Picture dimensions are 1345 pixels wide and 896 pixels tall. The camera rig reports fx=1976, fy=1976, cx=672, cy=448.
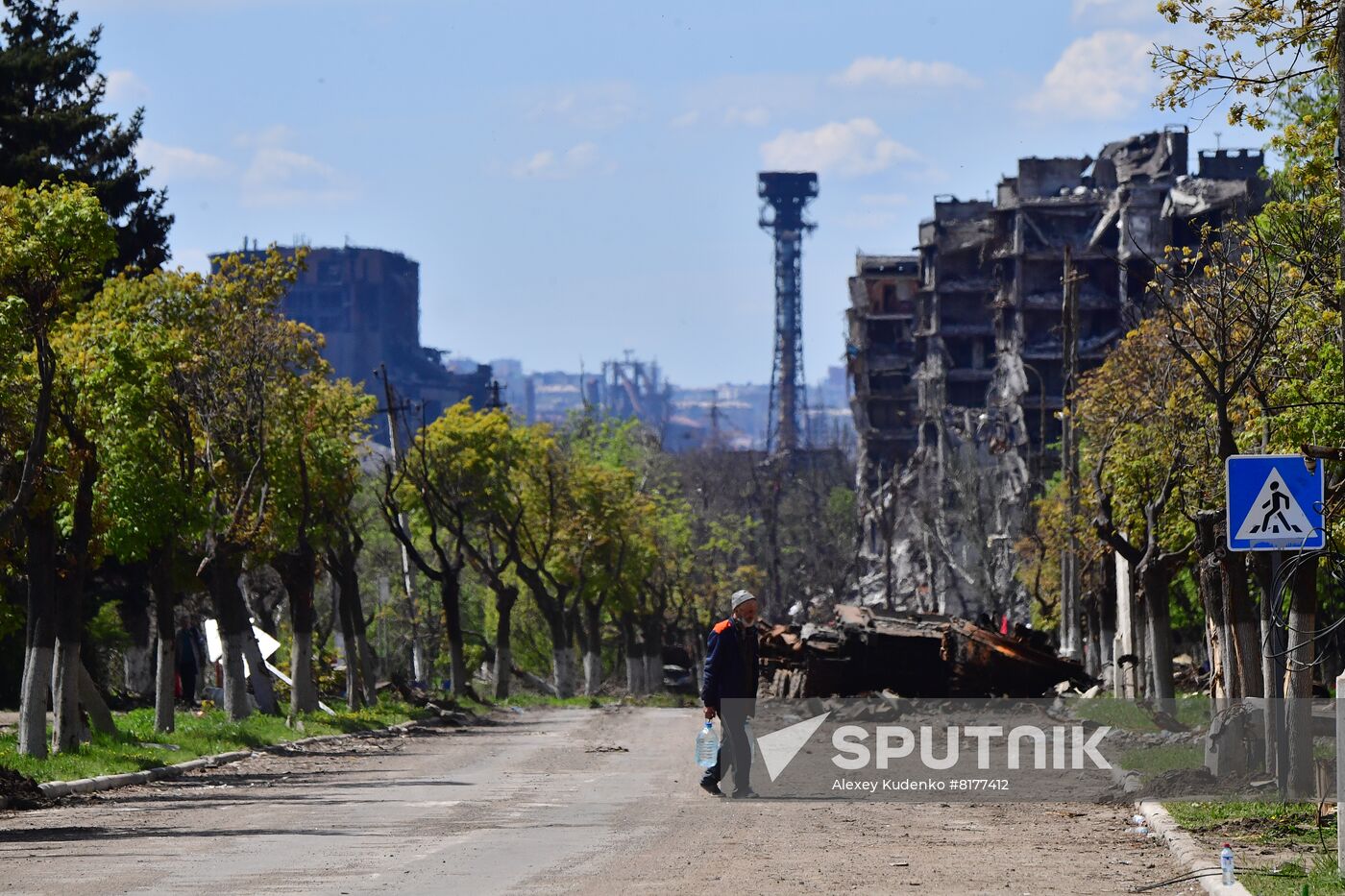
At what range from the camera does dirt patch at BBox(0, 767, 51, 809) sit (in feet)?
61.6

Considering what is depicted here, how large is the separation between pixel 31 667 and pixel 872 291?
115 metres

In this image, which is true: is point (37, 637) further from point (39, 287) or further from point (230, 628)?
point (230, 628)

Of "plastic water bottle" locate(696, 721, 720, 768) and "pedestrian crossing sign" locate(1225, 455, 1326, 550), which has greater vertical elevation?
"pedestrian crossing sign" locate(1225, 455, 1326, 550)

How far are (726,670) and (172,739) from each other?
43.7ft

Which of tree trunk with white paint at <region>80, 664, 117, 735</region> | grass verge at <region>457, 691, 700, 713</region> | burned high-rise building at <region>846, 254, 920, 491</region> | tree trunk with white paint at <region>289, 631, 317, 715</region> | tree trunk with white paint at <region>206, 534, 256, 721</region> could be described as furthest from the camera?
burned high-rise building at <region>846, 254, 920, 491</region>

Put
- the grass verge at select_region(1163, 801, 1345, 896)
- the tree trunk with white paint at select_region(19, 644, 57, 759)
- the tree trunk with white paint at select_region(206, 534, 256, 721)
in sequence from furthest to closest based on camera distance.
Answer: the tree trunk with white paint at select_region(206, 534, 256, 721), the tree trunk with white paint at select_region(19, 644, 57, 759), the grass verge at select_region(1163, 801, 1345, 896)

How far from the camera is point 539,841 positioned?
14281 millimetres

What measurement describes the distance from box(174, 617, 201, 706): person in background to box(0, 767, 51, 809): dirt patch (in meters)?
29.7

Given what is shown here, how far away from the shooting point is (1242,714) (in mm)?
19438

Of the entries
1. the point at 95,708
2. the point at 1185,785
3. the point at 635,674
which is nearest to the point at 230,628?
the point at 95,708

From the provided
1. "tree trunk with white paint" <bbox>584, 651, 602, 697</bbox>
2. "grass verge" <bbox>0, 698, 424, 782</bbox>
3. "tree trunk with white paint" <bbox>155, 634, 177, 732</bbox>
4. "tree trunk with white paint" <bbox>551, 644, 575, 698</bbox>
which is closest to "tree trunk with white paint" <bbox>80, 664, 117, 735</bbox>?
"grass verge" <bbox>0, 698, 424, 782</bbox>

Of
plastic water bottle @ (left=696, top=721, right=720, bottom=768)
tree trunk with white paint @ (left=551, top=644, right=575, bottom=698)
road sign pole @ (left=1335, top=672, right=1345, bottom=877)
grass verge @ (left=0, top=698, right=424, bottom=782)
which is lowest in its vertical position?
tree trunk with white paint @ (left=551, top=644, right=575, bottom=698)

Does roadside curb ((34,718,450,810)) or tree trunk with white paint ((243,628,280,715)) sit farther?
tree trunk with white paint ((243,628,280,715))

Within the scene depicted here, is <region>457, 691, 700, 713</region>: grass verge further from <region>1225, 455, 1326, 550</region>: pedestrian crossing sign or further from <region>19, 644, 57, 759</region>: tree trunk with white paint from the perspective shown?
<region>1225, 455, 1326, 550</region>: pedestrian crossing sign
